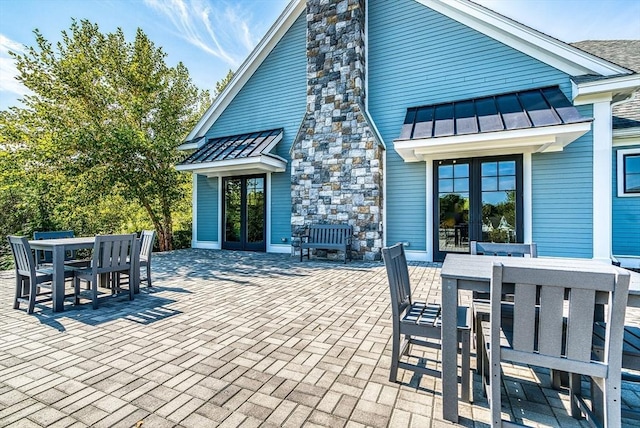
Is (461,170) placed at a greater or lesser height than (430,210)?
greater

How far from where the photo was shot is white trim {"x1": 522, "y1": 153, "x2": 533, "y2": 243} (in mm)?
6918

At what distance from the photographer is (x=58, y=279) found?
154 inches

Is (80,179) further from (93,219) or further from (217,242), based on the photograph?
(217,242)

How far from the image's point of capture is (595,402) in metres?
1.73

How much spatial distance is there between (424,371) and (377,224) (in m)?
5.80

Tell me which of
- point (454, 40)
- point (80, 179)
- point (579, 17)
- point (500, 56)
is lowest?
point (80, 179)

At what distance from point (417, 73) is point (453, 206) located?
379 centimetres

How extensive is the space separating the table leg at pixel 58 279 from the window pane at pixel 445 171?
776 centimetres

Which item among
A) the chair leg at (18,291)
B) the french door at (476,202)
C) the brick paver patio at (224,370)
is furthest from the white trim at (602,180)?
the chair leg at (18,291)

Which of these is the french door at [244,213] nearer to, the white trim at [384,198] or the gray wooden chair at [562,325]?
the white trim at [384,198]

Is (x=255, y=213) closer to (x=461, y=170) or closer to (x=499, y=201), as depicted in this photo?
(x=461, y=170)

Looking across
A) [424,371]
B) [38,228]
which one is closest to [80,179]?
[38,228]

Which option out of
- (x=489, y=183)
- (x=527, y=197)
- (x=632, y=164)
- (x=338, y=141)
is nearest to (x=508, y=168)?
(x=489, y=183)

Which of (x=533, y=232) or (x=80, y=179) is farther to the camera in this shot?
(x=80, y=179)
